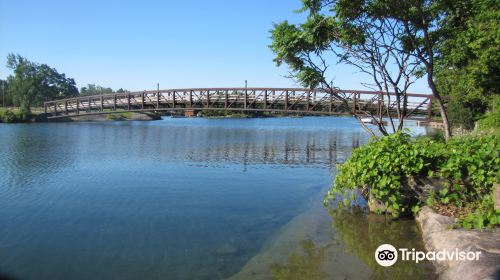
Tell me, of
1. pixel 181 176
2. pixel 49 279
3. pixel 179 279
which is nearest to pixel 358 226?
pixel 179 279

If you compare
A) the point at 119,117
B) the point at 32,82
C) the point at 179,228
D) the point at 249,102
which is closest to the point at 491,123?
the point at 179,228

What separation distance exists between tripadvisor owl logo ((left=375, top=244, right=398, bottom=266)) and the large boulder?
722 millimetres

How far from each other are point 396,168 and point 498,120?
45.7 ft

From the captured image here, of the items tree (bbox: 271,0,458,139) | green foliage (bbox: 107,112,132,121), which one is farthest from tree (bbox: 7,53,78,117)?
tree (bbox: 271,0,458,139)

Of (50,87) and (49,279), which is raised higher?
(50,87)

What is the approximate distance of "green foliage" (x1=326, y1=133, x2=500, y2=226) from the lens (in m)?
9.11

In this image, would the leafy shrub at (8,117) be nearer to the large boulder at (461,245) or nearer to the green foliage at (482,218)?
the large boulder at (461,245)

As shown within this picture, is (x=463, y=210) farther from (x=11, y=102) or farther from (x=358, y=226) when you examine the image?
(x=11, y=102)

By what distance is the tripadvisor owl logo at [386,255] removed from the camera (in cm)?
798

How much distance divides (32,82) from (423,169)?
11736 centimetres

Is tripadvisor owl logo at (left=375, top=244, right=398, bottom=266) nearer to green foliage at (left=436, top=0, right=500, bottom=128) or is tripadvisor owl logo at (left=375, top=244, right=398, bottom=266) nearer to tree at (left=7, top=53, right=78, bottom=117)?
green foliage at (left=436, top=0, right=500, bottom=128)

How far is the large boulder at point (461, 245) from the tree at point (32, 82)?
4294 inches

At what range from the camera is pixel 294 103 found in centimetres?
6206

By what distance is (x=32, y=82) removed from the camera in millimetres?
105875
